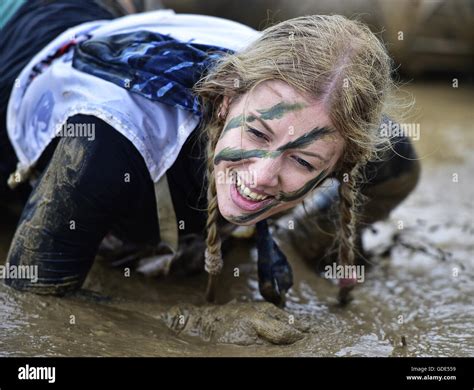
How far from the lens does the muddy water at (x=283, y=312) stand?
223cm

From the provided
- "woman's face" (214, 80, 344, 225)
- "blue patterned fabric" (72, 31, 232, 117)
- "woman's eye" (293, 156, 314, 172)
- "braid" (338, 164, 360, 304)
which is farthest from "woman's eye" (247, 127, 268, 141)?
"braid" (338, 164, 360, 304)

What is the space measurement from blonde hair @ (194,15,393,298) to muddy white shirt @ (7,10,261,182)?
0.14 m

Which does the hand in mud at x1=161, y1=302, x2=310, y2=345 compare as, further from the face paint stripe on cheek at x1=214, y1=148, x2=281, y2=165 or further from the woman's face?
the face paint stripe on cheek at x1=214, y1=148, x2=281, y2=165

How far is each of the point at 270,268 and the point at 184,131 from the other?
22.1 inches

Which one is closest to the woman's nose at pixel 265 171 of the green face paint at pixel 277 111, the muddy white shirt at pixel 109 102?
the green face paint at pixel 277 111

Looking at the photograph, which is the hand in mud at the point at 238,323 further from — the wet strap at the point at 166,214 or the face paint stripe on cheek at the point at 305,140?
the face paint stripe on cheek at the point at 305,140

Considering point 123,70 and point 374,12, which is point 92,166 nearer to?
point 123,70

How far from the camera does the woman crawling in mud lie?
6.83 ft

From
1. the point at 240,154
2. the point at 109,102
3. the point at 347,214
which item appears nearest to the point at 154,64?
the point at 109,102

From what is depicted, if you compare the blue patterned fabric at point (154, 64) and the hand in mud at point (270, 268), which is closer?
the blue patterned fabric at point (154, 64)

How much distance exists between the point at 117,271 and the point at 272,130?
1.01 metres

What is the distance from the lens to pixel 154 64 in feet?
7.48

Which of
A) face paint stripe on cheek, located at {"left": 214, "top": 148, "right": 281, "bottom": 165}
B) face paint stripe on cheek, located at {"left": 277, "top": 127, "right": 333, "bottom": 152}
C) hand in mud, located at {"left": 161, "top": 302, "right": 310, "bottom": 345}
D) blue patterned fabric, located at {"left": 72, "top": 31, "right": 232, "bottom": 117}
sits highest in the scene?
blue patterned fabric, located at {"left": 72, "top": 31, "right": 232, "bottom": 117}

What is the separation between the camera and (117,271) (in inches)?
110
